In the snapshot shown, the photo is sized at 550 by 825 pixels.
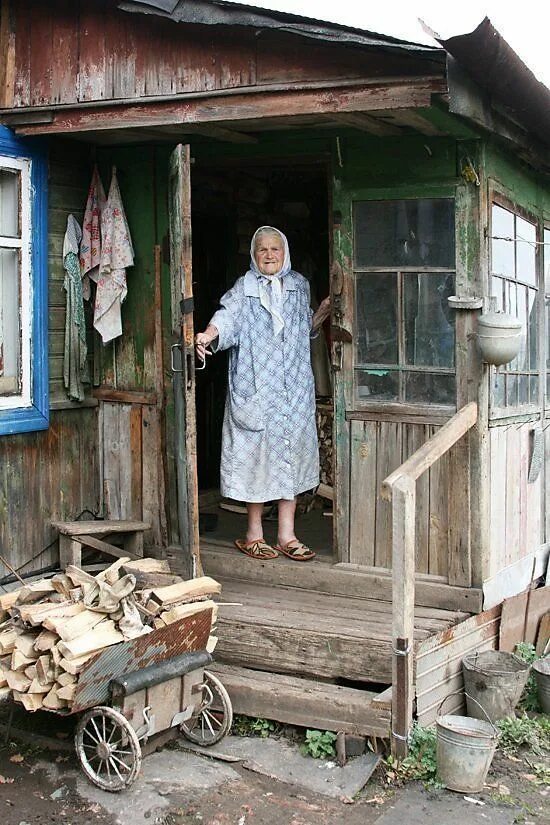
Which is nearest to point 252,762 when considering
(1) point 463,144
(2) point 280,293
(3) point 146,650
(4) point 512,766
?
(3) point 146,650

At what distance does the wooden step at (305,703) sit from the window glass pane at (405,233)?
251 cm

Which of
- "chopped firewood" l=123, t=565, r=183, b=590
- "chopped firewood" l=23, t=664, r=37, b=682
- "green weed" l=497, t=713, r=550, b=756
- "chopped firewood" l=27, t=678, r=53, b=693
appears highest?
"chopped firewood" l=123, t=565, r=183, b=590

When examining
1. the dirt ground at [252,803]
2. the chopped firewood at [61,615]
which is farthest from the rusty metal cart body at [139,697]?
the chopped firewood at [61,615]

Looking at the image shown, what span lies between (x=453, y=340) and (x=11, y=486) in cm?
290

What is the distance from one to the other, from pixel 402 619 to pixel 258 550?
1790 millimetres

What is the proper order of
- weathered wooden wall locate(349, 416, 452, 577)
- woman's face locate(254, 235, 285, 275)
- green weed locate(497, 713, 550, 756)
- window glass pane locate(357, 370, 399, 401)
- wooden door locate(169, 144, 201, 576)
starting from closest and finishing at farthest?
green weed locate(497, 713, 550, 756)
wooden door locate(169, 144, 201, 576)
weathered wooden wall locate(349, 416, 452, 577)
window glass pane locate(357, 370, 399, 401)
woman's face locate(254, 235, 285, 275)

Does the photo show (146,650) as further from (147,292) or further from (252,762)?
(147,292)

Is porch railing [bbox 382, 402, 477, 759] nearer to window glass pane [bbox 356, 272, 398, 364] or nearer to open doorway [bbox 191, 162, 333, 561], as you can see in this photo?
window glass pane [bbox 356, 272, 398, 364]

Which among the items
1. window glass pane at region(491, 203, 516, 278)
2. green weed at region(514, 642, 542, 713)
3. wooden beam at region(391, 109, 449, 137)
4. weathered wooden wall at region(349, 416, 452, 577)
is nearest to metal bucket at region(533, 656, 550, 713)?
green weed at region(514, 642, 542, 713)

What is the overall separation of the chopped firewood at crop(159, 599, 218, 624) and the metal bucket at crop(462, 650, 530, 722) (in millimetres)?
1563

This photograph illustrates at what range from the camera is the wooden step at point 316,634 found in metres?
5.45

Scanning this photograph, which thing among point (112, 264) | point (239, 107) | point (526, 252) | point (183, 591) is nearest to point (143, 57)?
point (239, 107)

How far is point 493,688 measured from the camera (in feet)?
18.6

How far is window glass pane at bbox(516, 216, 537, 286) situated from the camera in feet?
22.5
